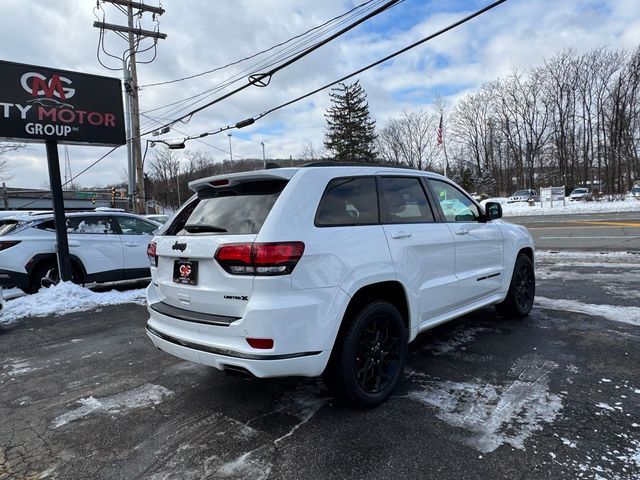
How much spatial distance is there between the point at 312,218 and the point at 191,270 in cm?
96

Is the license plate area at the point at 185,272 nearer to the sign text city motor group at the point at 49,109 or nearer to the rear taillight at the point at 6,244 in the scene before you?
the rear taillight at the point at 6,244

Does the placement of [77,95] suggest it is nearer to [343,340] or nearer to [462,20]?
[462,20]

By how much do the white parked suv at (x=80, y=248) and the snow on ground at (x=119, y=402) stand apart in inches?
210

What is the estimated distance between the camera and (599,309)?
5.90 meters

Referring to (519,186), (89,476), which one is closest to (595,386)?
(89,476)

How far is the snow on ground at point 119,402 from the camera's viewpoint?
136 inches

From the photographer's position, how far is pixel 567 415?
Answer: 311 centimetres

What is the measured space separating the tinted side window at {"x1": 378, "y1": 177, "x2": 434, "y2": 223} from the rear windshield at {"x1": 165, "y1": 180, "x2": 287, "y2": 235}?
39.1 inches

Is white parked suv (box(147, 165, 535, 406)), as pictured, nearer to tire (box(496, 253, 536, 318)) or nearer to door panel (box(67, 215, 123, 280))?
tire (box(496, 253, 536, 318))

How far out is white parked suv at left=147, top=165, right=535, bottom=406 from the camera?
285 centimetres

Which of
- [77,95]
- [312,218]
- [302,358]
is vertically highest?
[77,95]

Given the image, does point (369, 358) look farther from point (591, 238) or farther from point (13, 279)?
point (591, 238)

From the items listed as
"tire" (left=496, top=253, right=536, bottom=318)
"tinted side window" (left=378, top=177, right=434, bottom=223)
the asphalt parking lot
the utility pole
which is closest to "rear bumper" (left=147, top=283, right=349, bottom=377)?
the asphalt parking lot

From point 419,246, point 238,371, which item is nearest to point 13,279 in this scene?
point 238,371
